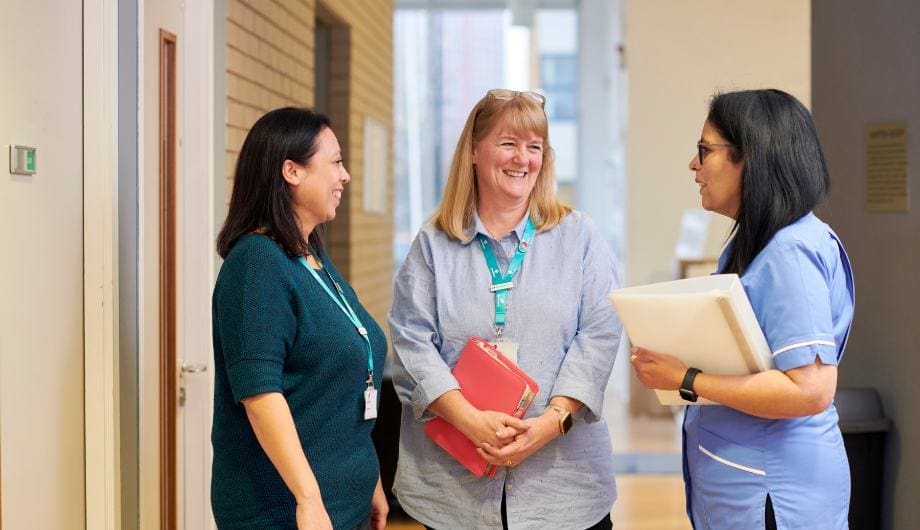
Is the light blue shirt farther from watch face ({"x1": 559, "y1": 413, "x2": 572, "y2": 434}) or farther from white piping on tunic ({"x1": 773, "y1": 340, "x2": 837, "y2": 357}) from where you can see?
white piping on tunic ({"x1": 773, "y1": 340, "x2": 837, "y2": 357})

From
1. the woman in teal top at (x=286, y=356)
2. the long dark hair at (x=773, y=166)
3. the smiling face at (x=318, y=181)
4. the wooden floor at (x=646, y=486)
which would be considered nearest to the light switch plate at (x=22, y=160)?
the woman in teal top at (x=286, y=356)

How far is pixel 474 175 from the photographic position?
251 cm

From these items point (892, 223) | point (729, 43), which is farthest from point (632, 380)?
point (892, 223)

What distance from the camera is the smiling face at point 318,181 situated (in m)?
2.05

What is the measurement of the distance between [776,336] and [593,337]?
53 cm

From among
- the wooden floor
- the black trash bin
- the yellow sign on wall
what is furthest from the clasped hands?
the wooden floor

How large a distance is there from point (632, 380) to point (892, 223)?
17.8 feet

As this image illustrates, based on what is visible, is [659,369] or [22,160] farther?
[22,160]

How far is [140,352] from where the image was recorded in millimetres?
2752

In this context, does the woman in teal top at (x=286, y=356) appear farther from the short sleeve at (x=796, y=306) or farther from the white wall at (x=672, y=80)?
the white wall at (x=672, y=80)

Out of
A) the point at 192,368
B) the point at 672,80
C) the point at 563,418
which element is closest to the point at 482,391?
the point at 563,418

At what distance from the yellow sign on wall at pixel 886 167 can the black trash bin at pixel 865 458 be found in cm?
66

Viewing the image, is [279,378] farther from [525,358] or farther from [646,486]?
[646,486]

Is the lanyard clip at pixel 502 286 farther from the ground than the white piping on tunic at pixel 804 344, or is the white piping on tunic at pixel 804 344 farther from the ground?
the lanyard clip at pixel 502 286
